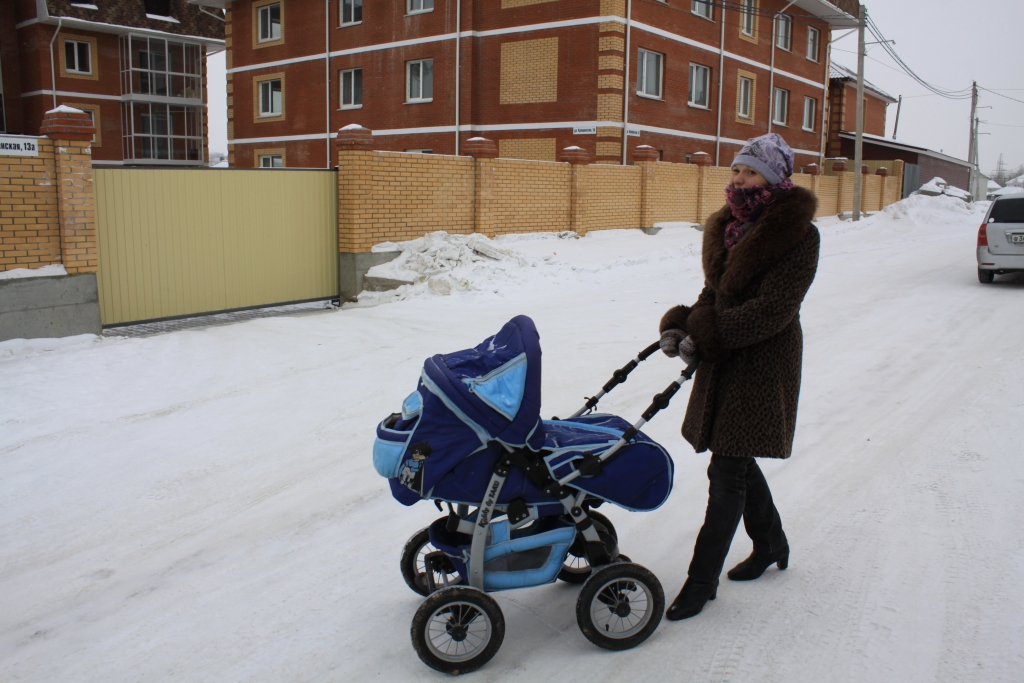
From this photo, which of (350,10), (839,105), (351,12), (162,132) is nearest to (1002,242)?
(351,12)

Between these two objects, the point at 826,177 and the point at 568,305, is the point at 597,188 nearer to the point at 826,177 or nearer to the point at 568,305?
the point at 568,305

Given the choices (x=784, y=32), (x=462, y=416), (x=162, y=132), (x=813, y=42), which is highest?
(x=813, y=42)

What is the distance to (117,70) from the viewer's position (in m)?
35.3

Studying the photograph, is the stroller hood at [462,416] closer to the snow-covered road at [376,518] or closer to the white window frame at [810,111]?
the snow-covered road at [376,518]

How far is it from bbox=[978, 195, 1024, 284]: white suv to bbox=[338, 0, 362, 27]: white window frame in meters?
22.1

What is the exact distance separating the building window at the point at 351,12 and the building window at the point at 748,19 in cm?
1300

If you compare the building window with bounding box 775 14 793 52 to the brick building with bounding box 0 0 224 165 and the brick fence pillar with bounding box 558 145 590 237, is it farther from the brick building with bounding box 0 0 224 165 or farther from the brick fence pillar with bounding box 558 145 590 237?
the brick building with bounding box 0 0 224 165

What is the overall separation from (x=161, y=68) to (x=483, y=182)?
27.8 metres

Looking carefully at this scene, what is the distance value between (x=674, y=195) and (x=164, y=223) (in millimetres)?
13173

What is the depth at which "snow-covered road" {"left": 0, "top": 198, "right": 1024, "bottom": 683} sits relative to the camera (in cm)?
321

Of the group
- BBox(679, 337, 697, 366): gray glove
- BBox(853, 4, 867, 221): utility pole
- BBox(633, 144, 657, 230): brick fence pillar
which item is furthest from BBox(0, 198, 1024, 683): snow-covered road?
BBox(853, 4, 867, 221): utility pole

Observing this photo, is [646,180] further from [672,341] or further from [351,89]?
[672,341]

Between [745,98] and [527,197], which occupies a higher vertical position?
[745,98]

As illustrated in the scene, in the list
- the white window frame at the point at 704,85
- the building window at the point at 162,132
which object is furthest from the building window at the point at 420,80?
the building window at the point at 162,132
